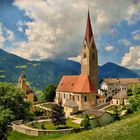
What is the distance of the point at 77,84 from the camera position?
357 feet

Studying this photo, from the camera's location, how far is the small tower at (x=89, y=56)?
11875cm

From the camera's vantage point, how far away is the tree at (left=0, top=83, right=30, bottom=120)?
63406 mm

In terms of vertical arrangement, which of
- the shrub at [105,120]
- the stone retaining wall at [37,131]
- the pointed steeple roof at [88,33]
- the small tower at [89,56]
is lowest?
the stone retaining wall at [37,131]

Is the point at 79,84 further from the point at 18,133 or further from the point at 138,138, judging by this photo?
the point at 138,138

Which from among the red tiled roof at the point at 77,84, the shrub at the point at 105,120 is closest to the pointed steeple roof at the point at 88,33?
the red tiled roof at the point at 77,84

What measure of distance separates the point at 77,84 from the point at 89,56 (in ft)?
49.0

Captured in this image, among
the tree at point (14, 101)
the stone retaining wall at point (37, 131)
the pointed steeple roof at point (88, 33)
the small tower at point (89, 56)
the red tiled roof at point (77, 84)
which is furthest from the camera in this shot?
the pointed steeple roof at point (88, 33)

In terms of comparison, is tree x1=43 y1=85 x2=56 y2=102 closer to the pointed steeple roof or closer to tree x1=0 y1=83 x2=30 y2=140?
the pointed steeple roof

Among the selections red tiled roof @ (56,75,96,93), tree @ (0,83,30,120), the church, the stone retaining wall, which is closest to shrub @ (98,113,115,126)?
the stone retaining wall

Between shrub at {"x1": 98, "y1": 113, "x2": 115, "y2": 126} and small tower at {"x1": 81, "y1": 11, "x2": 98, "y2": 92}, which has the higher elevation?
small tower at {"x1": 81, "y1": 11, "x2": 98, "y2": 92}

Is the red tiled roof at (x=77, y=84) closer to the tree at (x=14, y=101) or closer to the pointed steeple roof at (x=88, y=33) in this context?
the pointed steeple roof at (x=88, y=33)

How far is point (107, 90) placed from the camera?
15625 centimetres

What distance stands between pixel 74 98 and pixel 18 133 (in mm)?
54360

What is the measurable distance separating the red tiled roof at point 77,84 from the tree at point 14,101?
36.3m
